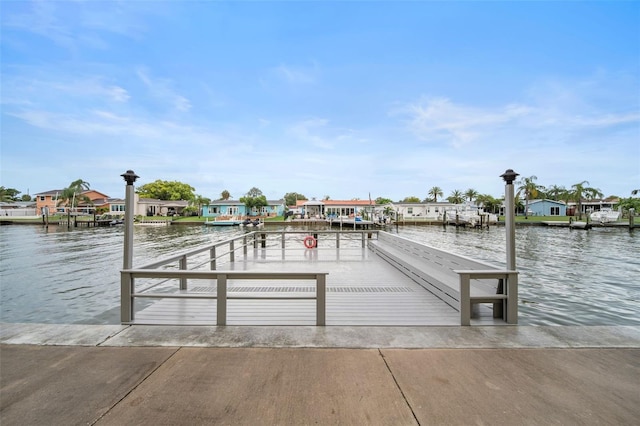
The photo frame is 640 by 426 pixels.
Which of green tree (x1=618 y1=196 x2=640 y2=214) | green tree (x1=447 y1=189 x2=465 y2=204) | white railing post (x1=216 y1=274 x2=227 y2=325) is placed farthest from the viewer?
green tree (x1=447 y1=189 x2=465 y2=204)

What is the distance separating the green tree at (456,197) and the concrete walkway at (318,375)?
75.5 metres

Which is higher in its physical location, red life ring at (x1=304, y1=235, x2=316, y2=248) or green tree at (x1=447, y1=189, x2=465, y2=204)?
green tree at (x1=447, y1=189, x2=465, y2=204)

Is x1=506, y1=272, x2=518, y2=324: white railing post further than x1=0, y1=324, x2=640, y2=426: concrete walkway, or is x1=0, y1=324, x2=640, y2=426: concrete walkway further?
x1=506, y1=272, x2=518, y2=324: white railing post

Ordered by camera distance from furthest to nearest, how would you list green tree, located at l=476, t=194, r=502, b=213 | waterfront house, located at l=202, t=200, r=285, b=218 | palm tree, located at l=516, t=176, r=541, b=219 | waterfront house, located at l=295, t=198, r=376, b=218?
green tree, located at l=476, t=194, r=502, b=213, waterfront house, located at l=202, t=200, r=285, b=218, palm tree, located at l=516, t=176, r=541, b=219, waterfront house, located at l=295, t=198, r=376, b=218

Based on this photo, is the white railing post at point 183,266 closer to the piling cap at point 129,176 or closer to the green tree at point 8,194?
the piling cap at point 129,176

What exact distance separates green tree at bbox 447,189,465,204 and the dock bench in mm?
72575

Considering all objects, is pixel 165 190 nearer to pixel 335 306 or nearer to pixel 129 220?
pixel 129 220

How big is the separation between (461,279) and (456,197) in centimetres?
7665

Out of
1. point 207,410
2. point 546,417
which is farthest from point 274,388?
point 546,417

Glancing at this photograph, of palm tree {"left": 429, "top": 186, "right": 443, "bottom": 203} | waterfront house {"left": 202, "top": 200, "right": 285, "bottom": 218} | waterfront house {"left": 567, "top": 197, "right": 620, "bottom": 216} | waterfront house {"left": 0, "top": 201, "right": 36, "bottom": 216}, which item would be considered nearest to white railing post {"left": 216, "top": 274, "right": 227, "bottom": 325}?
waterfront house {"left": 202, "top": 200, "right": 285, "bottom": 218}

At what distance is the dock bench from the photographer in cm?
344

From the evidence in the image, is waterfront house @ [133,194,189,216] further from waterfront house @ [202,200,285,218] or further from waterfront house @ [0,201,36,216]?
waterfront house @ [0,201,36,216]

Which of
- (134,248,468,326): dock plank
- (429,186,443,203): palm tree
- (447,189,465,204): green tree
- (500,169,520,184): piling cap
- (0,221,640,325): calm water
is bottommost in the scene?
(0,221,640,325): calm water

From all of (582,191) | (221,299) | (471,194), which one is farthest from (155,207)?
(582,191)
